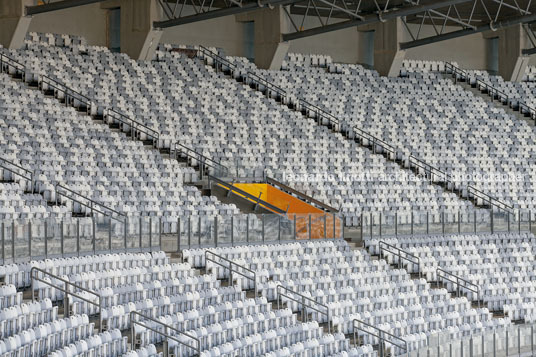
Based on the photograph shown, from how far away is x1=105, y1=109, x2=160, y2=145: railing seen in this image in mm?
26172

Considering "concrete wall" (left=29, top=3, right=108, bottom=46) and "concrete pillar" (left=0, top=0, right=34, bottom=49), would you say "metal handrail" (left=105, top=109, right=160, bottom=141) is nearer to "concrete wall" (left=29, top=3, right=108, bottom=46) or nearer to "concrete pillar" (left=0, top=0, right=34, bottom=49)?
"concrete pillar" (left=0, top=0, right=34, bottom=49)

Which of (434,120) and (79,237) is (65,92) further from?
(434,120)

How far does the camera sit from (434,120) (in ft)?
112

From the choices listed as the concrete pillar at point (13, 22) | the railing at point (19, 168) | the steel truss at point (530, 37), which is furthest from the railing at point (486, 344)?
the steel truss at point (530, 37)

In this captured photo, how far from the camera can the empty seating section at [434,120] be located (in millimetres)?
31203

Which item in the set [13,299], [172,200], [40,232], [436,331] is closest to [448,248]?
[436,331]

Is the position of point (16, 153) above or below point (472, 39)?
below

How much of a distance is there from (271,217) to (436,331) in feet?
14.1

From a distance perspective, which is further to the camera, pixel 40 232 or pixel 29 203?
pixel 29 203

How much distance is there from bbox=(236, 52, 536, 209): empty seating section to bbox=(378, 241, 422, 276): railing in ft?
18.7

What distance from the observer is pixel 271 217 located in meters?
21.2

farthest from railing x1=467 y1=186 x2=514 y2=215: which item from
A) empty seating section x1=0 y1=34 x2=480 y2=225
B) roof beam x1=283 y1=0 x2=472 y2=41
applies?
roof beam x1=283 y1=0 x2=472 y2=41

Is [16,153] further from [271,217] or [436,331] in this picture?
[436,331]

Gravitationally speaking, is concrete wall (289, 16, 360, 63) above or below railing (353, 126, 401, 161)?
above
